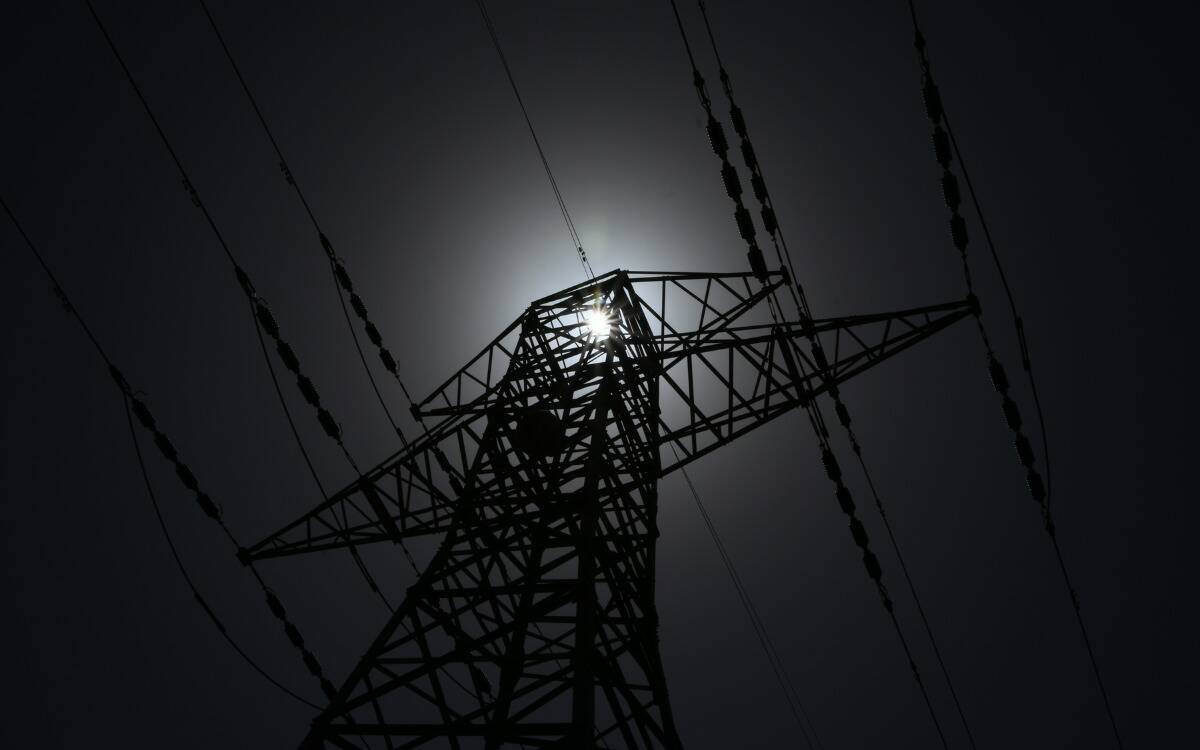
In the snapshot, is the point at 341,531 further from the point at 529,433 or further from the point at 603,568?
the point at 603,568

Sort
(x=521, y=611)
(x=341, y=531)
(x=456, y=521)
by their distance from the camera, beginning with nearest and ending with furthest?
(x=521, y=611) < (x=456, y=521) < (x=341, y=531)

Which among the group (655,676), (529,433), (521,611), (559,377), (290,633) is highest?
(559,377)

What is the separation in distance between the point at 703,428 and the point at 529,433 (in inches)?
98.7

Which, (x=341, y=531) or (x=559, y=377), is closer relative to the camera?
(x=341, y=531)

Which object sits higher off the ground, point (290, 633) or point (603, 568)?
point (290, 633)

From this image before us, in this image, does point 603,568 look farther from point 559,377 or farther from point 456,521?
point 559,377

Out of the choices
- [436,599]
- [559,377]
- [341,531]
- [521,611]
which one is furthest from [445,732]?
[559,377]

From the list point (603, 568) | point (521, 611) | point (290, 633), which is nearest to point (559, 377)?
point (603, 568)

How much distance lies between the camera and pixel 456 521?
784cm

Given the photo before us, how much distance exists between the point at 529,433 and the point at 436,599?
3128 millimetres

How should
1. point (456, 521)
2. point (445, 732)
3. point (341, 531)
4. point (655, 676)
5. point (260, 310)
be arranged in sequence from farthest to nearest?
1. point (260, 310)
2. point (341, 531)
3. point (456, 521)
4. point (655, 676)
5. point (445, 732)

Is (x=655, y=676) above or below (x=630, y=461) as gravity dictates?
below

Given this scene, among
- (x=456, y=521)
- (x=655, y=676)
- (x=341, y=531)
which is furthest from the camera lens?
(x=341, y=531)

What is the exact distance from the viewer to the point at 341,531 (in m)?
9.16
